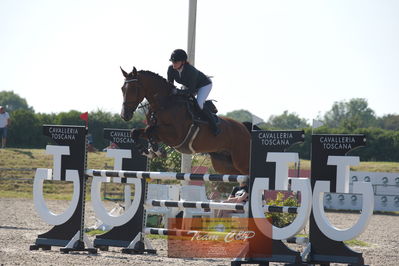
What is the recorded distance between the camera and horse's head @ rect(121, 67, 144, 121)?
7.52 meters

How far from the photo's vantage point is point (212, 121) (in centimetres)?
796

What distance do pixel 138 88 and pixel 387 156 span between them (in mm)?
21477

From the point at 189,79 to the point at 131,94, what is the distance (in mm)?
758

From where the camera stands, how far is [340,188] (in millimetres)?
6445

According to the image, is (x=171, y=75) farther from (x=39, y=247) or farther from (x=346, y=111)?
(x=346, y=111)

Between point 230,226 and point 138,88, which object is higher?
point 138,88

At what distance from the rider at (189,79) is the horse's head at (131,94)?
480 millimetres

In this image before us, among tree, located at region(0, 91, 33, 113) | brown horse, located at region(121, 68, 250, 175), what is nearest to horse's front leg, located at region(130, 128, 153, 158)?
brown horse, located at region(121, 68, 250, 175)

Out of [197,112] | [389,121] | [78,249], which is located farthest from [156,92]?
[389,121]

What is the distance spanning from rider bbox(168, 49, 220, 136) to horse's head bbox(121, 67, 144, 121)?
480mm

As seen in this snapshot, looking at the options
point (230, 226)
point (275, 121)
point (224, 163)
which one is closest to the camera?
point (224, 163)

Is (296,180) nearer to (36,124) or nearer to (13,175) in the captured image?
(13,175)

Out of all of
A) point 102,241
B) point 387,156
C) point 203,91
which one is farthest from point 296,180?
point 387,156

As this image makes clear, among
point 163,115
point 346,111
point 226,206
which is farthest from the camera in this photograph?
point 346,111
